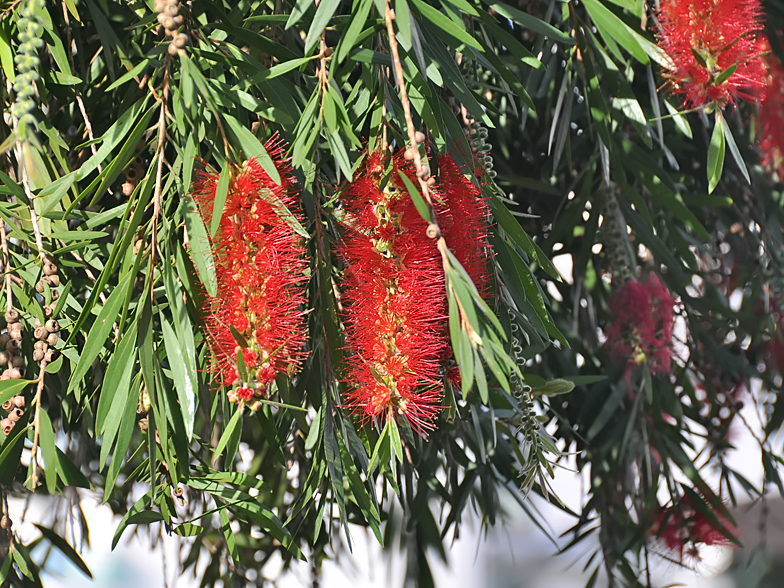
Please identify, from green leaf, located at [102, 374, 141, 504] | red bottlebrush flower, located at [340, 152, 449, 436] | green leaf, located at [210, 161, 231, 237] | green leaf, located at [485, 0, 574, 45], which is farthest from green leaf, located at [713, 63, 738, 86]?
green leaf, located at [102, 374, 141, 504]

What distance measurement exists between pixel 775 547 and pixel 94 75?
8.19ft

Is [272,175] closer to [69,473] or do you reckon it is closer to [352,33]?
[352,33]

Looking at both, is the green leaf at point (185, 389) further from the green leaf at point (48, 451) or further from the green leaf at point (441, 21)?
the green leaf at point (441, 21)

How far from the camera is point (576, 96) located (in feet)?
3.49

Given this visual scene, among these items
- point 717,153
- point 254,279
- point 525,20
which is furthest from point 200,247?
Answer: point 717,153

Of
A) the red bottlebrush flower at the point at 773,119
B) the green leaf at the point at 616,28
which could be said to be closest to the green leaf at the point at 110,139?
the green leaf at the point at 616,28

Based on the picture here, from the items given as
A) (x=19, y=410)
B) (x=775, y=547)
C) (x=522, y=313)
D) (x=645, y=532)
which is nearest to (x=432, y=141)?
(x=522, y=313)

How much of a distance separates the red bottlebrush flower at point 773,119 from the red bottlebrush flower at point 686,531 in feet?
1.81

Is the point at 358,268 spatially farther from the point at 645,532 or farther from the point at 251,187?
the point at 645,532

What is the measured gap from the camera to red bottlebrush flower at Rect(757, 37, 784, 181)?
3.39 ft

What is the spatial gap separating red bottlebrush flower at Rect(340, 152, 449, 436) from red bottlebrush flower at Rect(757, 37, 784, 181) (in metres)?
0.78

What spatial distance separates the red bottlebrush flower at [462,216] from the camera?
50 cm

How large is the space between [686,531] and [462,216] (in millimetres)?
867

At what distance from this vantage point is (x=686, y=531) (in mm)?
1126
